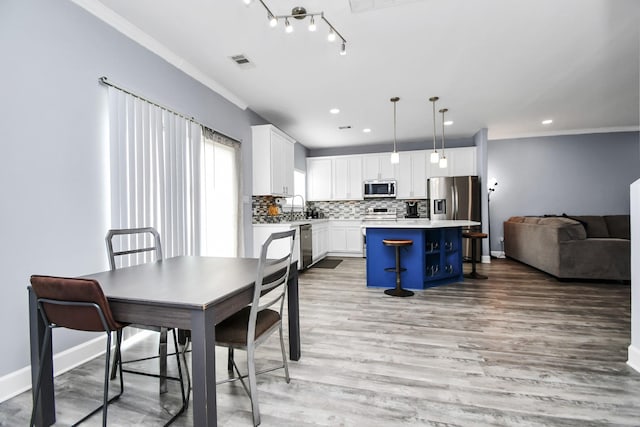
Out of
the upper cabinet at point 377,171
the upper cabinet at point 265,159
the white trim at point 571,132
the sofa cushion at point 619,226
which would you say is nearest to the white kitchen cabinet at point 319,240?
the upper cabinet at point 377,171

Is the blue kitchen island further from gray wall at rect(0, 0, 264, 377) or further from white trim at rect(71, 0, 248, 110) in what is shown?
gray wall at rect(0, 0, 264, 377)

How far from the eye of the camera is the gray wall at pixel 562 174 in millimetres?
6062

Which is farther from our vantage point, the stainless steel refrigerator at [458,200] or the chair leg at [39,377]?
the stainless steel refrigerator at [458,200]

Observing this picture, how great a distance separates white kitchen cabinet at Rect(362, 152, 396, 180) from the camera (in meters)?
6.76

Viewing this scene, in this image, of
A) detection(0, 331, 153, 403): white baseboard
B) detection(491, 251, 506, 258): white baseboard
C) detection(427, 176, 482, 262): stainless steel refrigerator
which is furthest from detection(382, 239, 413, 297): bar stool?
detection(491, 251, 506, 258): white baseboard

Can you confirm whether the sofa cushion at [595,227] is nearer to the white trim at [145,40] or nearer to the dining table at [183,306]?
the dining table at [183,306]

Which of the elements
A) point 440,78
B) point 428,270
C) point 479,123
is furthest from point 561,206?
point 440,78

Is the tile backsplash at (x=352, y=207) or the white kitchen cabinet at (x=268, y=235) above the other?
the tile backsplash at (x=352, y=207)

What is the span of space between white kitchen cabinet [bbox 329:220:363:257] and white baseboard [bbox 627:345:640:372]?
485 cm

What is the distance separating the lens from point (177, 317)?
4.02 feet

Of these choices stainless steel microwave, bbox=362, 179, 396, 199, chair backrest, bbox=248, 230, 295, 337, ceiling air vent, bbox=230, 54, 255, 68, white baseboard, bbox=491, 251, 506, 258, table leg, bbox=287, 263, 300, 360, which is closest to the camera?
chair backrest, bbox=248, 230, 295, 337

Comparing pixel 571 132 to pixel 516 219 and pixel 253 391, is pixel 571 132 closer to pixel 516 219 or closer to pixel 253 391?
pixel 516 219

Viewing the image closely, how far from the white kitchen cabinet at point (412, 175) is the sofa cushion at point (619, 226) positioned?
334 centimetres

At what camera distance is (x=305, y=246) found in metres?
5.26
